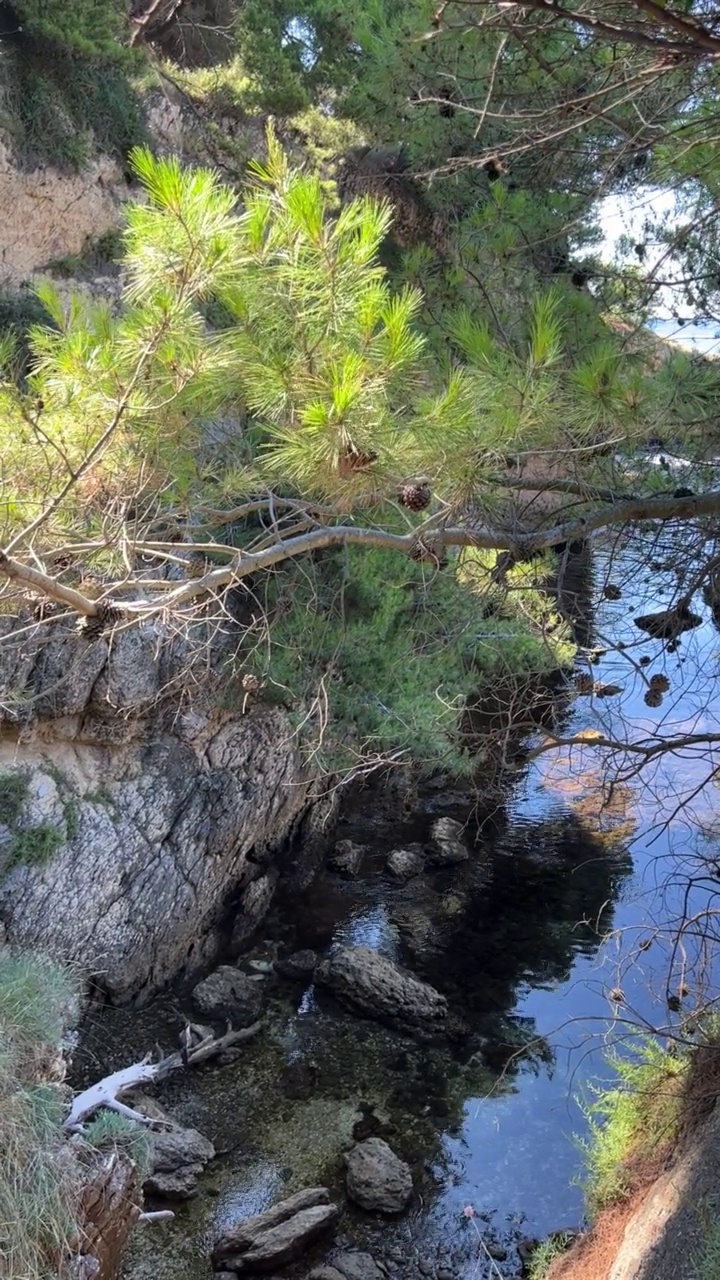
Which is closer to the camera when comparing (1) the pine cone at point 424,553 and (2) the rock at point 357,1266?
(1) the pine cone at point 424,553

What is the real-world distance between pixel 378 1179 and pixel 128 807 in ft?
10.8

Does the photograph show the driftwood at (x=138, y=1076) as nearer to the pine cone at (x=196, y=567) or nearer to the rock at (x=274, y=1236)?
the rock at (x=274, y=1236)

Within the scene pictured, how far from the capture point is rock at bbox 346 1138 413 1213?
589cm

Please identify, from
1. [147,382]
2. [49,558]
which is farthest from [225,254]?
[49,558]

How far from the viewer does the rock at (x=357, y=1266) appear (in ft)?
17.7

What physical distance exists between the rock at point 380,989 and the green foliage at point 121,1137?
2882 millimetres

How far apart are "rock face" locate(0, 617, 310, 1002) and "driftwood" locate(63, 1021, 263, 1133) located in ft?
2.43

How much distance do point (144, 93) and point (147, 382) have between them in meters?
9.24

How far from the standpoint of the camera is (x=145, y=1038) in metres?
7.06

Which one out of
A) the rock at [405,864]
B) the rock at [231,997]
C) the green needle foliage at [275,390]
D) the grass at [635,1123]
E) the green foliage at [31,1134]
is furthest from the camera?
the rock at [405,864]

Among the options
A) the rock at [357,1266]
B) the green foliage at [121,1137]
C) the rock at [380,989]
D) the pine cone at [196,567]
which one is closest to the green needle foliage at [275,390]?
the pine cone at [196,567]

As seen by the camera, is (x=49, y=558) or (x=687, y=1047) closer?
(x=49, y=558)

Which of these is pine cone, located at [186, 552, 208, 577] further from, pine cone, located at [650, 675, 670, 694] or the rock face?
the rock face

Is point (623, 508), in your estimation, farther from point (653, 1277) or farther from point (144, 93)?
point (144, 93)
